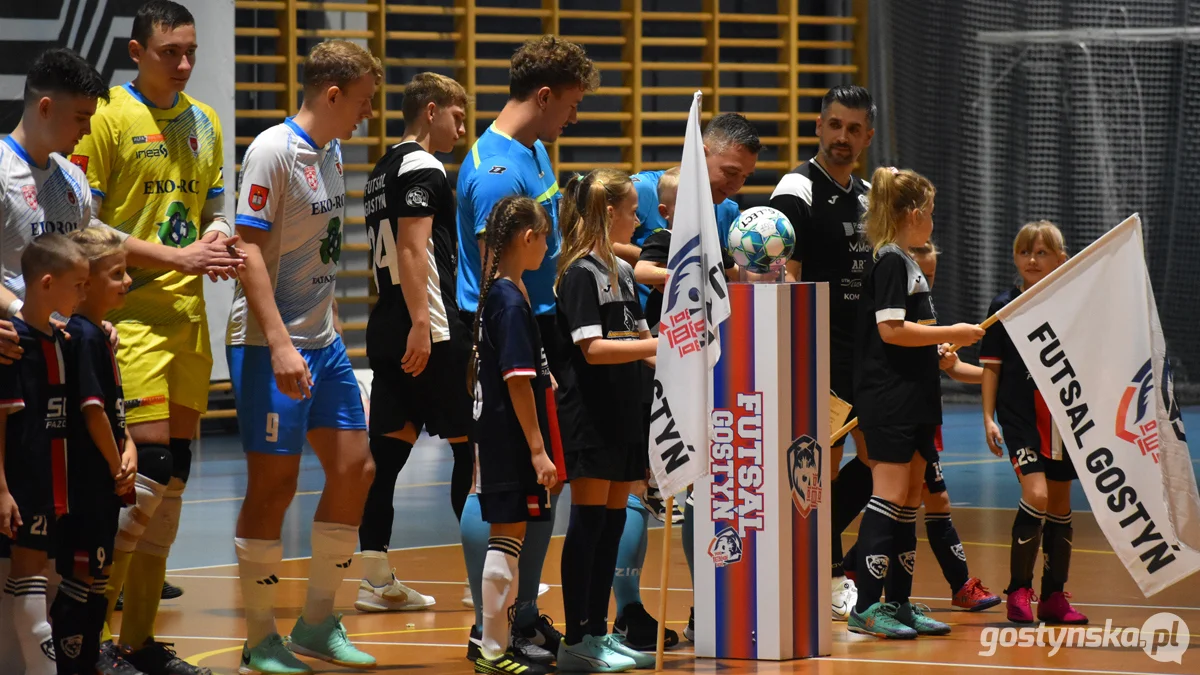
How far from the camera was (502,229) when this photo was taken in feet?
12.8

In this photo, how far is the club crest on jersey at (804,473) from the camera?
4055 mm

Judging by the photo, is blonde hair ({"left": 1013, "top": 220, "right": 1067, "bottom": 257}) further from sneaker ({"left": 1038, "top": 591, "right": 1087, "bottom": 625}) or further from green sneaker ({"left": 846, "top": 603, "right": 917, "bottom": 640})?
green sneaker ({"left": 846, "top": 603, "right": 917, "bottom": 640})

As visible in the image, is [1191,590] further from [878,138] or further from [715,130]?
[878,138]

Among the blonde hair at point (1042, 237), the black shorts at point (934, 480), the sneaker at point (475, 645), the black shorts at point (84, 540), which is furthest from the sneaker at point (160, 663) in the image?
the blonde hair at point (1042, 237)

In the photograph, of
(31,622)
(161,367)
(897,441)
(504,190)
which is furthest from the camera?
(897,441)

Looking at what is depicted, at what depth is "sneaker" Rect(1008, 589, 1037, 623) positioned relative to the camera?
15.3ft

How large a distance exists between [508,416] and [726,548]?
737mm

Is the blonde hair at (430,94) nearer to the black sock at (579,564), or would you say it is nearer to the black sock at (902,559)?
the black sock at (579,564)

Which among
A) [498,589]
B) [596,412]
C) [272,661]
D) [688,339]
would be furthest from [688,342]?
[272,661]

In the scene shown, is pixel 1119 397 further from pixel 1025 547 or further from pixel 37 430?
pixel 37 430

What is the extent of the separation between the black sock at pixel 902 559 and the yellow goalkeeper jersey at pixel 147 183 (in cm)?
217

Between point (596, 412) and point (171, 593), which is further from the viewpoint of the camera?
point (171, 593)

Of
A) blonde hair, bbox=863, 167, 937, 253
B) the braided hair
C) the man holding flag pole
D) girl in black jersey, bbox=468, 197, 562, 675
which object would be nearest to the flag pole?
the man holding flag pole

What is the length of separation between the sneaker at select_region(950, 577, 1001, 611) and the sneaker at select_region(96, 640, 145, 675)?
2.65 meters
